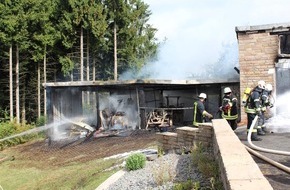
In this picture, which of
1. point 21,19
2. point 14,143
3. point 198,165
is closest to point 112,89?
point 14,143

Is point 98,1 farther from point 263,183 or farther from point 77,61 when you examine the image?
point 263,183

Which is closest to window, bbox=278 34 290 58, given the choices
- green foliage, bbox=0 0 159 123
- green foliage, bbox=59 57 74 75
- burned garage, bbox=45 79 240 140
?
burned garage, bbox=45 79 240 140

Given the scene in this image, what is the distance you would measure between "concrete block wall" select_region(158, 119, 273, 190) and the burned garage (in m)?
8.42

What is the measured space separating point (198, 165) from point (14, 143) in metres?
19.7

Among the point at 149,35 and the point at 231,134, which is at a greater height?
the point at 149,35

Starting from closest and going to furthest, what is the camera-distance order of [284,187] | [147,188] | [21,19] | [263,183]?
[263,183] → [284,187] → [147,188] → [21,19]

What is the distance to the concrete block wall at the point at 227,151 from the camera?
3.90m

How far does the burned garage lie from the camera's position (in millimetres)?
18797

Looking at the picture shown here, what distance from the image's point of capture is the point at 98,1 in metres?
35.1

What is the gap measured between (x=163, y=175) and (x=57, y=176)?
20.7ft

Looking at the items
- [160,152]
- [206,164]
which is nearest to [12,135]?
[160,152]

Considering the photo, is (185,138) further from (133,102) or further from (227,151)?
(133,102)

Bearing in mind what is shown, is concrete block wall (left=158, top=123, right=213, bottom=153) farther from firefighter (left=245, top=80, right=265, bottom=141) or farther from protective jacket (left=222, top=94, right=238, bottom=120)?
protective jacket (left=222, top=94, right=238, bottom=120)

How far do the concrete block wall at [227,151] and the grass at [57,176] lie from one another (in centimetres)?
180
